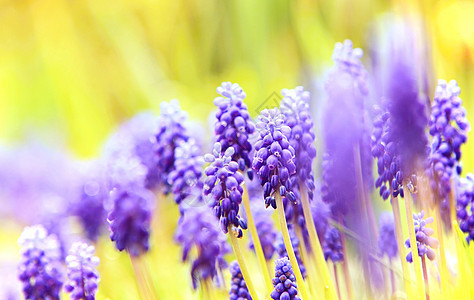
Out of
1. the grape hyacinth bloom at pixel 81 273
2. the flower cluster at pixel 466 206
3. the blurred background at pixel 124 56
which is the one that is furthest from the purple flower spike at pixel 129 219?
the blurred background at pixel 124 56

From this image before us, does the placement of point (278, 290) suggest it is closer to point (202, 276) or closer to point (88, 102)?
point (202, 276)

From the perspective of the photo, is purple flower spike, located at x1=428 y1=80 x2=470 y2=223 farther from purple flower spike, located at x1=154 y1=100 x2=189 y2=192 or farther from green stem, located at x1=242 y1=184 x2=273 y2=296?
purple flower spike, located at x1=154 y1=100 x2=189 y2=192

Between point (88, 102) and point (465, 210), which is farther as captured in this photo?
point (88, 102)

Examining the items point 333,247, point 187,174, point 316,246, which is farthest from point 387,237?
point 187,174

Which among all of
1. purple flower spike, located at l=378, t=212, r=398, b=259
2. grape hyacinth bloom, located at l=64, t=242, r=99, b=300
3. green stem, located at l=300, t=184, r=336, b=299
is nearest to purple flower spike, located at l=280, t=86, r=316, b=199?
green stem, located at l=300, t=184, r=336, b=299

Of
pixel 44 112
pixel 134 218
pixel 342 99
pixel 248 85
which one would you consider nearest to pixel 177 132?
pixel 134 218

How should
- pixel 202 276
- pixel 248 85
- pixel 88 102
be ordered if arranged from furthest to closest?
pixel 88 102 < pixel 248 85 < pixel 202 276

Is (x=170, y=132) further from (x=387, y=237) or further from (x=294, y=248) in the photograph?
(x=387, y=237)
